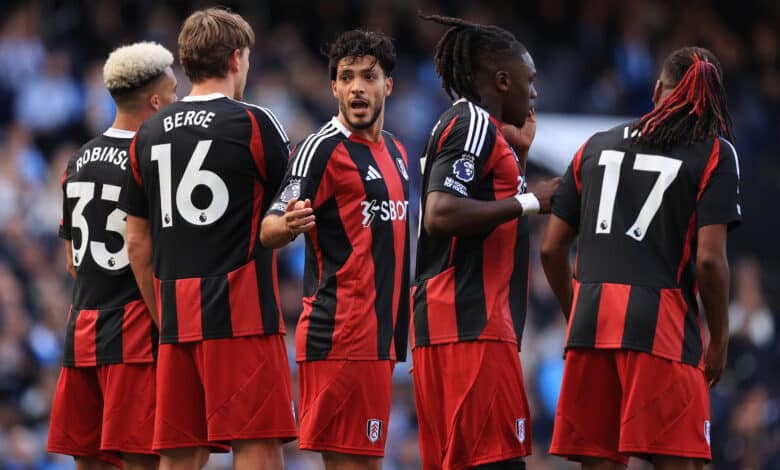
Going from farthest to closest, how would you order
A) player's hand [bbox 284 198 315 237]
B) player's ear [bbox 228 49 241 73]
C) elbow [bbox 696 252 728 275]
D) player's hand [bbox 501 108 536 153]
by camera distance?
player's ear [bbox 228 49 241 73], player's hand [bbox 501 108 536 153], elbow [bbox 696 252 728 275], player's hand [bbox 284 198 315 237]

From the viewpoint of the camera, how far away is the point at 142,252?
22.2 feet


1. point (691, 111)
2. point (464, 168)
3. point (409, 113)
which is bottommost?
point (464, 168)

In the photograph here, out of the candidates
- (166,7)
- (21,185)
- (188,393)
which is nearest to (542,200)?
(188,393)

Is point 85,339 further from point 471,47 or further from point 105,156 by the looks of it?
point 471,47

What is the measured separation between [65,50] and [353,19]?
4089mm

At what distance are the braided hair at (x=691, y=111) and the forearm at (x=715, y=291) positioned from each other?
2.02ft

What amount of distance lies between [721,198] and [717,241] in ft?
0.68

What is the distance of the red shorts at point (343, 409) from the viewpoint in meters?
6.34

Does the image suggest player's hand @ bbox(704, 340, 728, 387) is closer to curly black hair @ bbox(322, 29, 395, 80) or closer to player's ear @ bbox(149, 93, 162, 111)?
curly black hair @ bbox(322, 29, 395, 80)

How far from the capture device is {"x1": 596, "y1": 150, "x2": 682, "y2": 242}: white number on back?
245 inches

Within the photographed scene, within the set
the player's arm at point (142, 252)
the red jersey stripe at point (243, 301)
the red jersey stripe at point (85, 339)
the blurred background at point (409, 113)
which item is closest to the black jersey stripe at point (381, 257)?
the red jersey stripe at point (243, 301)

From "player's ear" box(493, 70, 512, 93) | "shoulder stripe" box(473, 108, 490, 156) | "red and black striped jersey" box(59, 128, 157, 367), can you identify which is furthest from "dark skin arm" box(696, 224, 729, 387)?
"red and black striped jersey" box(59, 128, 157, 367)

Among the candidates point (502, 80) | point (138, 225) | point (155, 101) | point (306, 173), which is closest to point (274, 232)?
point (306, 173)

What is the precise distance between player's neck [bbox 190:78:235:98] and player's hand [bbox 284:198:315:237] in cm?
95
